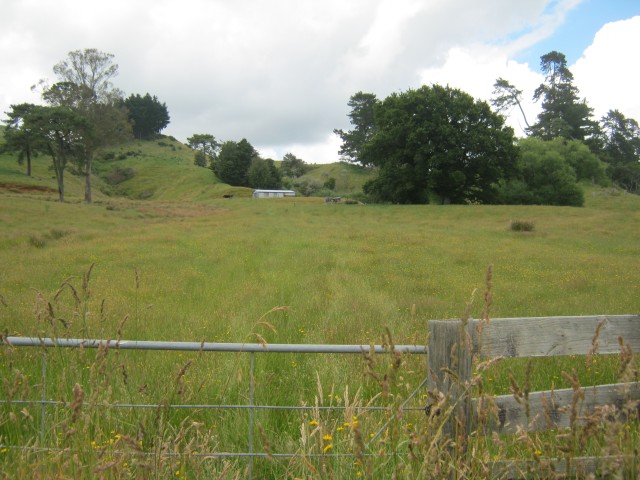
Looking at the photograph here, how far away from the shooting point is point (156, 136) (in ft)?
445

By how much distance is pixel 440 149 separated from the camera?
52906 mm

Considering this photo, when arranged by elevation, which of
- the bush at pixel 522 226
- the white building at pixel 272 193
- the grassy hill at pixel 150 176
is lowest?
the bush at pixel 522 226

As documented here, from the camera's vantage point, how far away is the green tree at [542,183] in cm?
5675

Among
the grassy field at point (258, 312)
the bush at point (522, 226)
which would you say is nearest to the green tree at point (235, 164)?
the grassy field at point (258, 312)

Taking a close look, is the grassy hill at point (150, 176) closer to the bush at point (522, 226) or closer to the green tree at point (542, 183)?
the green tree at point (542, 183)

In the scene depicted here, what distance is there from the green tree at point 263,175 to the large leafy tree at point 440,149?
134 ft

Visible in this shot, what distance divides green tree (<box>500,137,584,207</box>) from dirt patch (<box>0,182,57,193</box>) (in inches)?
2223

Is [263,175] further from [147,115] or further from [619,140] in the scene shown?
[619,140]

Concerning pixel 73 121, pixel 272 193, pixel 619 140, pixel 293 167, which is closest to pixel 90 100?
pixel 73 121

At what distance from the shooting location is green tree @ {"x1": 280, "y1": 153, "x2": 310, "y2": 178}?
4491 inches

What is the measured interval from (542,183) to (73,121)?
181 ft

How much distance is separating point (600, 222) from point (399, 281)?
25.8 metres

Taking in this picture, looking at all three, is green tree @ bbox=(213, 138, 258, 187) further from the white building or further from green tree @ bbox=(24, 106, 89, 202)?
green tree @ bbox=(24, 106, 89, 202)

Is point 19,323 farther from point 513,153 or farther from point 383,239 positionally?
point 513,153
